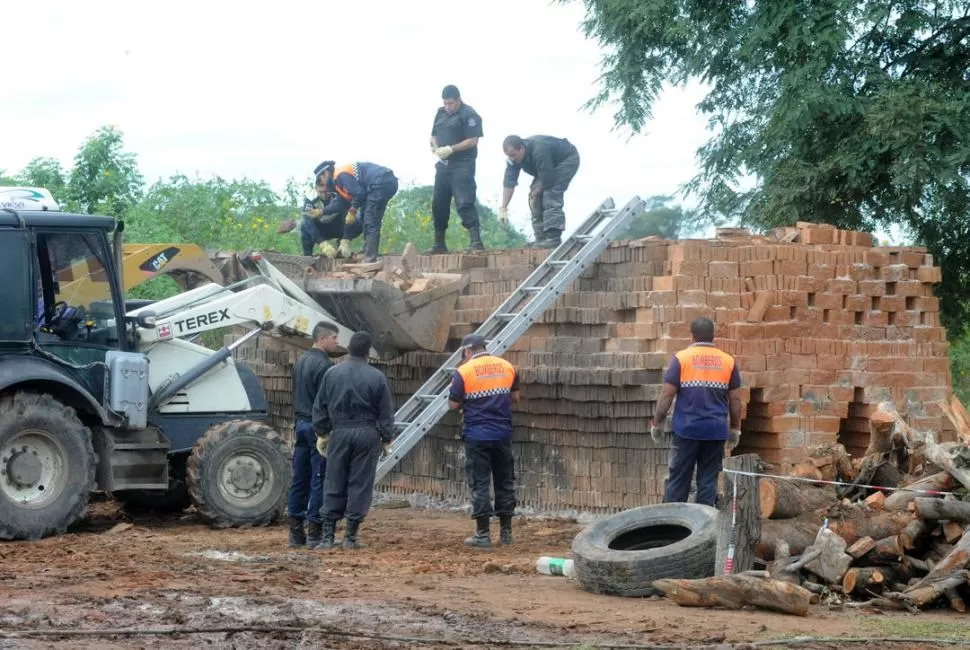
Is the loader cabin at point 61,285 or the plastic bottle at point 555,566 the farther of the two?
the loader cabin at point 61,285

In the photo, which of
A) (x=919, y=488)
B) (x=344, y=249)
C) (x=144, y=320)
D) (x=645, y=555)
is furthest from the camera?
(x=344, y=249)

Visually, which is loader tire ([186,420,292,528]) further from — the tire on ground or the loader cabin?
the loader cabin

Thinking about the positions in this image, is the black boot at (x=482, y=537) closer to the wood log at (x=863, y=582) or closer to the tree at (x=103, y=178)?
the wood log at (x=863, y=582)

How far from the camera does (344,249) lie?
17.6 m

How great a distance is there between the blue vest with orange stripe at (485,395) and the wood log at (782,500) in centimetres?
241

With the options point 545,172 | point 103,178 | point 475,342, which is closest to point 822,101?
point 545,172

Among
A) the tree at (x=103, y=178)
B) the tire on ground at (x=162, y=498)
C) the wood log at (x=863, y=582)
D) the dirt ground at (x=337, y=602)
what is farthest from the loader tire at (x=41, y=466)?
the tree at (x=103, y=178)

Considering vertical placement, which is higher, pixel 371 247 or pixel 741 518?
pixel 371 247

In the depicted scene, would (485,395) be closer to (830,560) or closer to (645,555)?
(645,555)

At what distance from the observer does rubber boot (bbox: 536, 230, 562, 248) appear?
50.9 feet

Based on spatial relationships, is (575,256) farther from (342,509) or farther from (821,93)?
(821,93)

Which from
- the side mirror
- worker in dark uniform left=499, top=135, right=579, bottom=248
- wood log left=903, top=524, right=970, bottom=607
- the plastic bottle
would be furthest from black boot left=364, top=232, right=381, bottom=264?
wood log left=903, top=524, right=970, bottom=607

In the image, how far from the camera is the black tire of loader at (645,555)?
32.7 feet

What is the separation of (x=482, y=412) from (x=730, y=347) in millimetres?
2238
